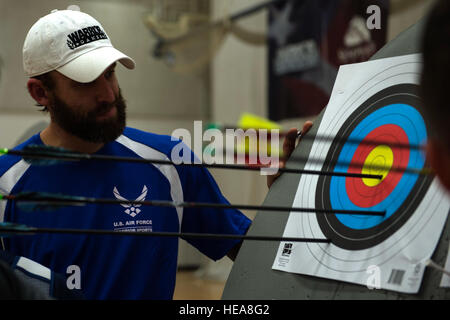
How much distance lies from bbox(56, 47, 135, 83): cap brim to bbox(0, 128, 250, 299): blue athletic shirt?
17 cm

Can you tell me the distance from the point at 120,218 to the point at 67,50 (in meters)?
0.34

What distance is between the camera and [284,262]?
89cm

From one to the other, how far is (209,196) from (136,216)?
166mm

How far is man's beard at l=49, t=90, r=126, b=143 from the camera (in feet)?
3.43

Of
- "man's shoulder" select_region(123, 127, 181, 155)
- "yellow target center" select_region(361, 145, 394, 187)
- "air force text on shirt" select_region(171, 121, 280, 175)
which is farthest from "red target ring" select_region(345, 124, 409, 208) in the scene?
"man's shoulder" select_region(123, 127, 181, 155)

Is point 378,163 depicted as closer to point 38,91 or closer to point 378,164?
point 378,164

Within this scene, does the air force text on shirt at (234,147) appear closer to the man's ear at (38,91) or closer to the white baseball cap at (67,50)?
the white baseball cap at (67,50)

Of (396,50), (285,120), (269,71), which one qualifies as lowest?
Answer: (285,120)

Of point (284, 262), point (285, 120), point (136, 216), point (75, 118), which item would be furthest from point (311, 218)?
point (285, 120)

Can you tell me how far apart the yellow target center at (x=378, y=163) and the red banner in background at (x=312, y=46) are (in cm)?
226

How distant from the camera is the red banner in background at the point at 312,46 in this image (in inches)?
129

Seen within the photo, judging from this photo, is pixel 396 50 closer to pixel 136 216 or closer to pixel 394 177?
pixel 394 177

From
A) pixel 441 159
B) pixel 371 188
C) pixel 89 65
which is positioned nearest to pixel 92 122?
pixel 89 65
